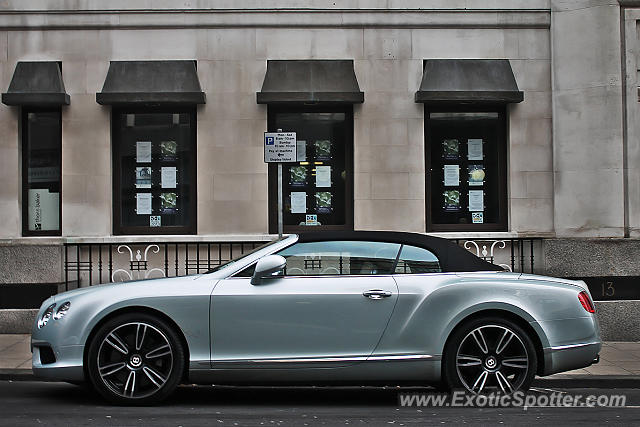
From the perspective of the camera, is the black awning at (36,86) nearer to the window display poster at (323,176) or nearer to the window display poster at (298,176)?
the window display poster at (298,176)

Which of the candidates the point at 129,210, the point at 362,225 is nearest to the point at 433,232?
the point at 362,225

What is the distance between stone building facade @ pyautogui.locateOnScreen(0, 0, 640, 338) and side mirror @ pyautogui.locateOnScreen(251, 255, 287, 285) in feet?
18.5

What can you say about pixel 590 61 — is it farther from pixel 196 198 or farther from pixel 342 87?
pixel 196 198

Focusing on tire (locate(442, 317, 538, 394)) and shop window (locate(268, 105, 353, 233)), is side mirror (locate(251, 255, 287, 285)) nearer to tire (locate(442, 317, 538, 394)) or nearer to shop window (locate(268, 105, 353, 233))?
tire (locate(442, 317, 538, 394))

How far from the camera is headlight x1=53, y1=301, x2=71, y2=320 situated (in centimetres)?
701

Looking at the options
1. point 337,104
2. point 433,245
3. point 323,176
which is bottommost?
point 433,245

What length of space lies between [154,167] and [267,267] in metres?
6.61

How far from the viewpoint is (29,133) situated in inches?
512

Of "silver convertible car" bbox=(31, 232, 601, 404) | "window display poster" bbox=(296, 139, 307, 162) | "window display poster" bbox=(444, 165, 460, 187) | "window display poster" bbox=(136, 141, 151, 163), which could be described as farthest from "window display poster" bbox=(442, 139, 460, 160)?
"silver convertible car" bbox=(31, 232, 601, 404)

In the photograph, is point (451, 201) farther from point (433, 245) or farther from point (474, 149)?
point (433, 245)

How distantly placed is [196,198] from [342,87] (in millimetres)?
2815

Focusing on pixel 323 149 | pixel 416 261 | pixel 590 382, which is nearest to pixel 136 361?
pixel 416 261

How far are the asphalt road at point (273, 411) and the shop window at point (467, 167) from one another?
524 centimetres

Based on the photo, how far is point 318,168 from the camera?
13.1m
